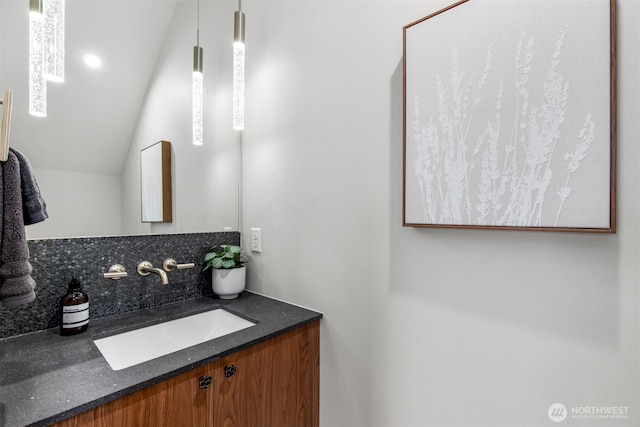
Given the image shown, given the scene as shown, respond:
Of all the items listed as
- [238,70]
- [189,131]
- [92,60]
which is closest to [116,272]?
[189,131]

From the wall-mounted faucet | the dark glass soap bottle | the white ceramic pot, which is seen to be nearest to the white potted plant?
the white ceramic pot

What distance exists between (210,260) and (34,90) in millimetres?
840

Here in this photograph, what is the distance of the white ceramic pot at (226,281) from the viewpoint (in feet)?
4.22

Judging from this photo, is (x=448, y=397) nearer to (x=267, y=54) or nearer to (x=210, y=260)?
(x=210, y=260)

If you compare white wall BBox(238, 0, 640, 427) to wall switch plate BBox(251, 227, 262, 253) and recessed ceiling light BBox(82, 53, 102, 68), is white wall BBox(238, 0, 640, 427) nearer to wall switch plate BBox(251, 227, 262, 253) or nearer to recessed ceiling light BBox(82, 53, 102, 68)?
wall switch plate BBox(251, 227, 262, 253)

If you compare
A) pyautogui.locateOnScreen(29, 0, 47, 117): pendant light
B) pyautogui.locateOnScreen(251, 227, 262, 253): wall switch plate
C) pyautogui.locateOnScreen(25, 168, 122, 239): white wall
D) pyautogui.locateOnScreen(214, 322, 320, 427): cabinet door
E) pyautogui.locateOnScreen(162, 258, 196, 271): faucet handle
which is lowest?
pyautogui.locateOnScreen(214, 322, 320, 427): cabinet door

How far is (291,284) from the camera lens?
1.26 m

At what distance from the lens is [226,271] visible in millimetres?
1287

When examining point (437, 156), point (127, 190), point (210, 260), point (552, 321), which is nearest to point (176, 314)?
point (210, 260)

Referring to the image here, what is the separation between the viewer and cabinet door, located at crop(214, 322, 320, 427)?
86 centimetres

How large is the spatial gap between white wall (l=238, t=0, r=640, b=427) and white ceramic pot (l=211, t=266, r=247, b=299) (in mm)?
124

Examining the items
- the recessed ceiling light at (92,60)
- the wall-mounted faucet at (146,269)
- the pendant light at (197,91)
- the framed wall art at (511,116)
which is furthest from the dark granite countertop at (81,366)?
the recessed ceiling light at (92,60)

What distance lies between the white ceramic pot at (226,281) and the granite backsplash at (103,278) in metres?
0.09

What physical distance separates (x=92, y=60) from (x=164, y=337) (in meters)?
1.06
